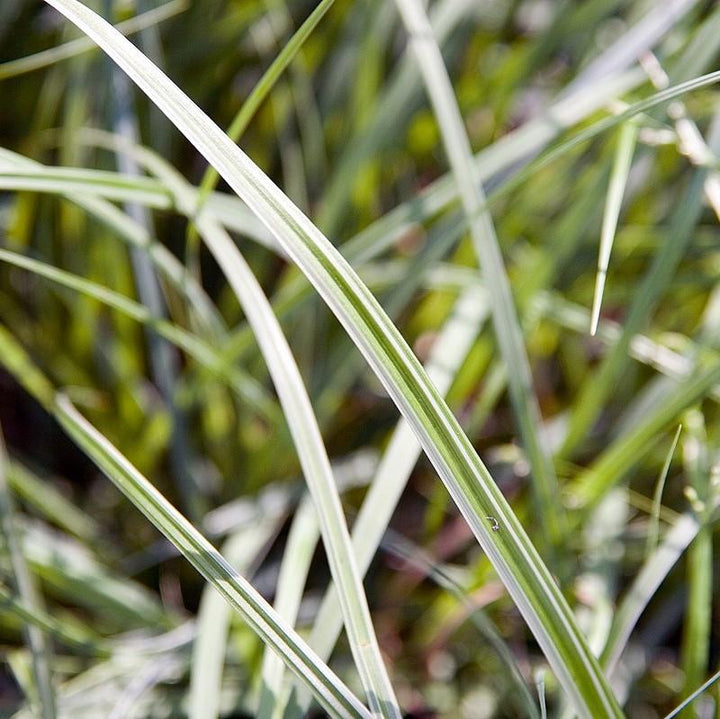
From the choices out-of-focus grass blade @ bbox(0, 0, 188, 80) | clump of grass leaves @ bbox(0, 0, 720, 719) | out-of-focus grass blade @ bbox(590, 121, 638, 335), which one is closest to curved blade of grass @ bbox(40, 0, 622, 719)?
clump of grass leaves @ bbox(0, 0, 720, 719)

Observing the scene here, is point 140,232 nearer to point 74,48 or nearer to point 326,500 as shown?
point 74,48

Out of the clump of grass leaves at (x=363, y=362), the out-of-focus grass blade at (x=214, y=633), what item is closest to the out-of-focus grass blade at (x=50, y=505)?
the clump of grass leaves at (x=363, y=362)

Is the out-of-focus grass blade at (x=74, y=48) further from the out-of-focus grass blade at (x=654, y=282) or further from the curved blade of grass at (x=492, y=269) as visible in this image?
the out-of-focus grass blade at (x=654, y=282)

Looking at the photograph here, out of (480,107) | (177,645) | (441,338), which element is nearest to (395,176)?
(480,107)

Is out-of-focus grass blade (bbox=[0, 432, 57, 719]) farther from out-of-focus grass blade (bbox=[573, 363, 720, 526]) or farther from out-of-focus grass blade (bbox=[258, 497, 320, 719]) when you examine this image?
out-of-focus grass blade (bbox=[573, 363, 720, 526])

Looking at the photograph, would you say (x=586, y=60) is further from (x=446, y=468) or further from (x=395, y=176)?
(x=446, y=468)
